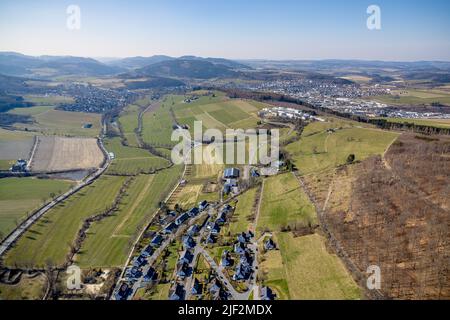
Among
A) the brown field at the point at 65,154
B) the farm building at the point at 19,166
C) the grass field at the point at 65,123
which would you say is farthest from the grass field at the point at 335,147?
the grass field at the point at 65,123

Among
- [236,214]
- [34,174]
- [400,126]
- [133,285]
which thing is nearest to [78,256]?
[133,285]

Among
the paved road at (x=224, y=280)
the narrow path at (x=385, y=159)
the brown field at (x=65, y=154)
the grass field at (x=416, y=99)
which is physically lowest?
the paved road at (x=224, y=280)

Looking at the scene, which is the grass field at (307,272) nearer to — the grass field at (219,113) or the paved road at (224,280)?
the paved road at (224,280)

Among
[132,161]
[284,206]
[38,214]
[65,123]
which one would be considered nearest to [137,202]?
[38,214]

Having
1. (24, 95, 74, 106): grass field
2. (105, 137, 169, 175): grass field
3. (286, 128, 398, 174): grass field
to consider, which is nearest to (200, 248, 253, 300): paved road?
(286, 128, 398, 174): grass field

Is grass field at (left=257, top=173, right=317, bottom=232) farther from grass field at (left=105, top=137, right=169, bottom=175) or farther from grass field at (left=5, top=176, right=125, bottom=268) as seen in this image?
grass field at (left=105, top=137, right=169, bottom=175)

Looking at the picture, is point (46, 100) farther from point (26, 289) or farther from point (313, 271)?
point (313, 271)

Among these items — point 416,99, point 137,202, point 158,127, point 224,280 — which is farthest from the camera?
point 416,99
